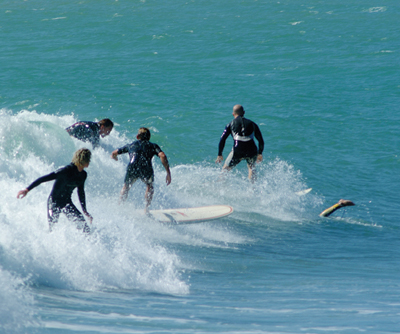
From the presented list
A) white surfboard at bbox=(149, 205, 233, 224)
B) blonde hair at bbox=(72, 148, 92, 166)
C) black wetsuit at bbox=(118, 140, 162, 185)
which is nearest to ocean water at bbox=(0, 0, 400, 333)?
white surfboard at bbox=(149, 205, 233, 224)

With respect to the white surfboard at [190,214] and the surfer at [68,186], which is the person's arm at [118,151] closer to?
the white surfboard at [190,214]

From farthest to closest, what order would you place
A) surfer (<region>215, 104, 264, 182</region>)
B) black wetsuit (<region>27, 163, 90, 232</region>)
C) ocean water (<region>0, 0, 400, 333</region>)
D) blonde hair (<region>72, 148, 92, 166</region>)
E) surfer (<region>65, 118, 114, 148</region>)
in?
surfer (<region>215, 104, 264, 182</region>) < surfer (<region>65, 118, 114, 148</region>) < black wetsuit (<region>27, 163, 90, 232</region>) < blonde hair (<region>72, 148, 92, 166</region>) < ocean water (<region>0, 0, 400, 333</region>)

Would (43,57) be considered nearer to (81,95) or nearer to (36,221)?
(81,95)

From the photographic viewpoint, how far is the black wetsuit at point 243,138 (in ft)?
32.0

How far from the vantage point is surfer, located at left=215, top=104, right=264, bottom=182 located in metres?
9.72

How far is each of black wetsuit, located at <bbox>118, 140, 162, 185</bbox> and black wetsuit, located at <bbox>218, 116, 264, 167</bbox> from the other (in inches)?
79.5

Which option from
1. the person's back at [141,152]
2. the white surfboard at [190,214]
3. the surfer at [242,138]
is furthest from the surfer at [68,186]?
the surfer at [242,138]

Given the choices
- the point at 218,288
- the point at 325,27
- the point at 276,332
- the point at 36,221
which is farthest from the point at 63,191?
the point at 325,27

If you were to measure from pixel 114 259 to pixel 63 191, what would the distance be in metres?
1.12

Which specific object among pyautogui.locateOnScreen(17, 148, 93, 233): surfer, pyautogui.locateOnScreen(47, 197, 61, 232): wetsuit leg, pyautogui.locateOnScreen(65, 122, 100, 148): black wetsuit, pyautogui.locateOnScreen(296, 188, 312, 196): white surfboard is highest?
pyautogui.locateOnScreen(65, 122, 100, 148): black wetsuit

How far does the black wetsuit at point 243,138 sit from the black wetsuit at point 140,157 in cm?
202

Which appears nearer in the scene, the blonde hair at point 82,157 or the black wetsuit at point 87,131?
the blonde hair at point 82,157

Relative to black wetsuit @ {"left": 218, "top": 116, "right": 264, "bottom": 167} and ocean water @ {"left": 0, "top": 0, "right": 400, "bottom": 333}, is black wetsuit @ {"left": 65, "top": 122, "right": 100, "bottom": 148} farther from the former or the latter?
black wetsuit @ {"left": 218, "top": 116, "right": 264, "bottom": 167}

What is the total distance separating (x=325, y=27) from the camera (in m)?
33.3
